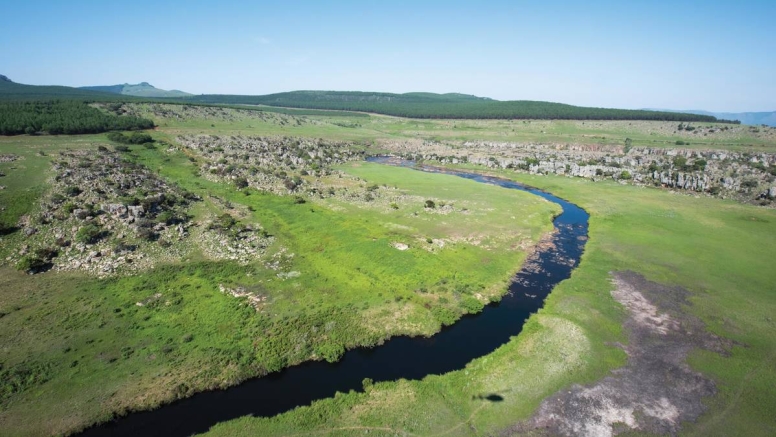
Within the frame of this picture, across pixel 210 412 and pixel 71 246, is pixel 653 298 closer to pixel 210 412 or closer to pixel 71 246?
pixel 210 412

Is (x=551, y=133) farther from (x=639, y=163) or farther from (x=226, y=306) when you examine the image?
(x=226, y=306)

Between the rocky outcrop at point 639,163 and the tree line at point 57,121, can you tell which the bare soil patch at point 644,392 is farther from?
the tree line at point 57,121

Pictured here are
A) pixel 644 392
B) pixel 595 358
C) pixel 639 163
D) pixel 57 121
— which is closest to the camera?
pixel 644 392

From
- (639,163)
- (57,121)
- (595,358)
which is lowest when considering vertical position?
(595,358)

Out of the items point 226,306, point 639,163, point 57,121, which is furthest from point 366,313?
point 57,121

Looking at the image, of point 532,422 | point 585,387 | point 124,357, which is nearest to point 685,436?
point 585,387

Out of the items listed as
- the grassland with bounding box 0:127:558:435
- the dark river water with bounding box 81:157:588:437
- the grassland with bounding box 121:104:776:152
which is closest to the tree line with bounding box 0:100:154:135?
the grassland with bounding box 121:104:776:152

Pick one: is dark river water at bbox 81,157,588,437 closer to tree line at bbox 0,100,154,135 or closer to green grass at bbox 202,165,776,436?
green grass at bbox 202,165,776,436
